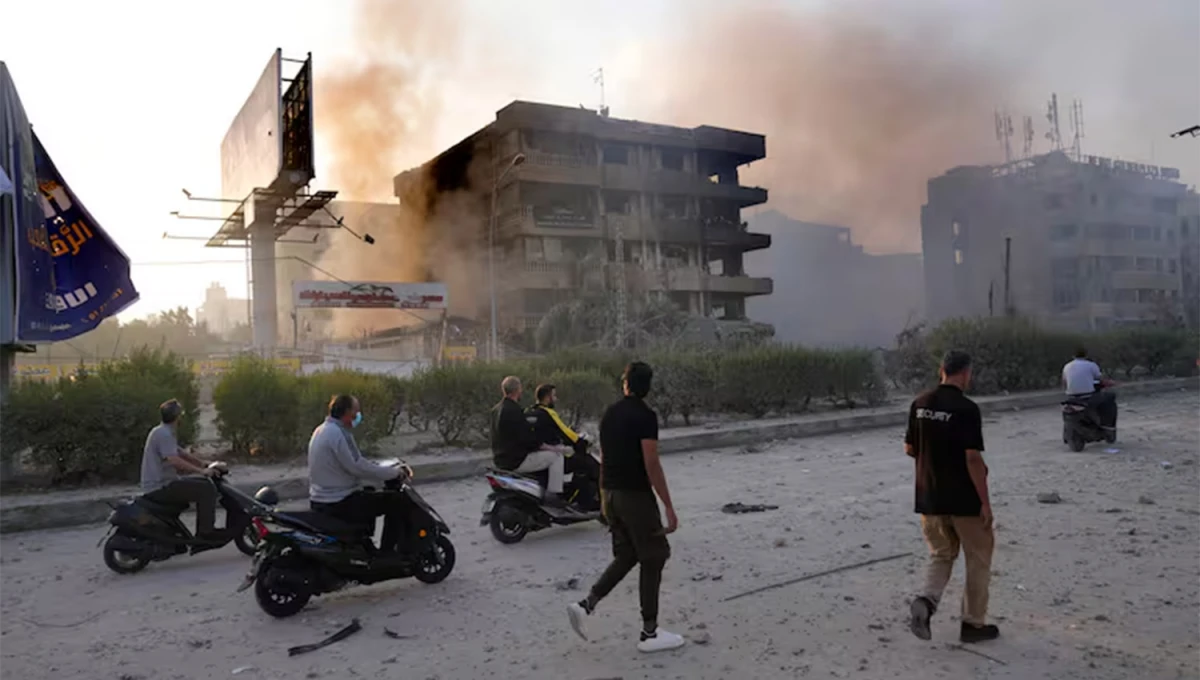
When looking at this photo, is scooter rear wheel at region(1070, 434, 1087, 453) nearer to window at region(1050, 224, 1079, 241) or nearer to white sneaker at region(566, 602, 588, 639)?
white sneaker at region(566, 602, 588, 639)

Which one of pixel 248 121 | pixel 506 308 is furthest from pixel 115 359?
pixel 506 308

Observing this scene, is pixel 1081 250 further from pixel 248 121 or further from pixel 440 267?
pixel 248 121

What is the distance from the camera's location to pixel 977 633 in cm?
411

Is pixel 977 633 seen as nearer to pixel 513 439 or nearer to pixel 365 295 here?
pixel 513 439

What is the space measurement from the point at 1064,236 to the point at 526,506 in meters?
55.7

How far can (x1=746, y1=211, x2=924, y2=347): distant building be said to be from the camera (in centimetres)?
7488

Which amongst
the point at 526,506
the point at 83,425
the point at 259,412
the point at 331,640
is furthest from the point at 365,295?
the point at 331,640

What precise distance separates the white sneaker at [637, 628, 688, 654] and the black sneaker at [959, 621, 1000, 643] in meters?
1.36

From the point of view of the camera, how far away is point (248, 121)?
2889 centimetres

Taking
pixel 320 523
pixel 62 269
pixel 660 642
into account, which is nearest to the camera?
pixel 660 642

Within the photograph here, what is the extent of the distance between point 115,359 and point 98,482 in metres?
2.55

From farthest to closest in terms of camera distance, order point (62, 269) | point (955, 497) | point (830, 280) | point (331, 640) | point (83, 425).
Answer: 1. point (830, 280)
2. point (62, 269)
3. point (83, 425)
4. point (331, 640)
5. point (955, 497)

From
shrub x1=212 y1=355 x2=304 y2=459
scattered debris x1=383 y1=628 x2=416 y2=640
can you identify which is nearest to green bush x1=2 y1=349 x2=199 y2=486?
shrub x1=212 y1=355 x2=304 y2=459

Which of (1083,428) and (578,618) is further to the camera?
(1083,428)
